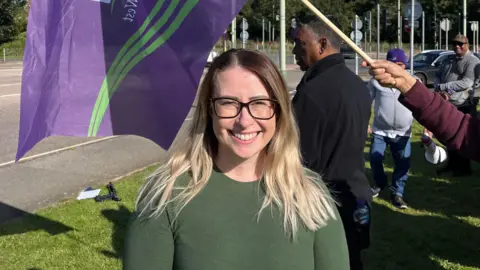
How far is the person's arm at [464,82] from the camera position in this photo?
7.75 m

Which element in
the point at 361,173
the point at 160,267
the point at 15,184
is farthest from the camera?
the point at 15,184

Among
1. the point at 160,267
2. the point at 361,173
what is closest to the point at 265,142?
the point at 160,267

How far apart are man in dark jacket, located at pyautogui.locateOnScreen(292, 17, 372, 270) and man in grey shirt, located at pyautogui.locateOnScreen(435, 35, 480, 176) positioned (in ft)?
15.3

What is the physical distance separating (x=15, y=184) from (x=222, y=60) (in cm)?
652

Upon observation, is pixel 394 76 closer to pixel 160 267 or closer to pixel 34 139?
pixel 160 267

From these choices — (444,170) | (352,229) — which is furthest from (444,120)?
(444,170)

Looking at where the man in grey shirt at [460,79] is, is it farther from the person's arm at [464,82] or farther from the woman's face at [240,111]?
the woman's face at [240,111]

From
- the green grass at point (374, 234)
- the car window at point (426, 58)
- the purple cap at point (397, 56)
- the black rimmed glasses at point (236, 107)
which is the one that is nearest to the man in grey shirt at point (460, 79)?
the green grass at point (374, 234)

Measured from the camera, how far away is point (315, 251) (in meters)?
1.87

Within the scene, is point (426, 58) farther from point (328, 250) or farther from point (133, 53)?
point (328, 250)

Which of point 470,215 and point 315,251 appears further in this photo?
point 470,215

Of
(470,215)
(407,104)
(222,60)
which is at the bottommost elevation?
(470,215)

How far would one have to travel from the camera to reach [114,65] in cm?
323

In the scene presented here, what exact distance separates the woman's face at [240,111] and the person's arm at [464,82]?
21.6 feet
